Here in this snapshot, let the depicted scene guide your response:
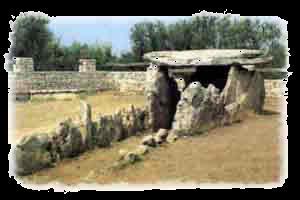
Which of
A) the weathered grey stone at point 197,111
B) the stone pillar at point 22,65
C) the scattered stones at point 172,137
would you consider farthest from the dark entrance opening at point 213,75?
the stone pillar at point 22,65

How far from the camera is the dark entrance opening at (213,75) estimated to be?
1512cm

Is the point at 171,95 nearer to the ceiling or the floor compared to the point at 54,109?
nearer to the ceiling

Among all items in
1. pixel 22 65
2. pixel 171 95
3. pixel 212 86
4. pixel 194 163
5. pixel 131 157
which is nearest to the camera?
pixel 194 163

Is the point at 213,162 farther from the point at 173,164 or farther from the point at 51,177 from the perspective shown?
the point at 51,177

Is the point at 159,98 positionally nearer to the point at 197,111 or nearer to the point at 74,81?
the point at 197,111

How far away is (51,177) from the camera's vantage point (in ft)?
31.2

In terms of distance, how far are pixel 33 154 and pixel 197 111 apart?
413 cm

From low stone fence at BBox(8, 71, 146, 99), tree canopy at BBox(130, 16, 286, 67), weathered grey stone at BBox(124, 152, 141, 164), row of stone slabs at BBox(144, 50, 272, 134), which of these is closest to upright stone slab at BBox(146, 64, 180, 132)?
row of stone slabs at BBox(144, 50, 272, 134)

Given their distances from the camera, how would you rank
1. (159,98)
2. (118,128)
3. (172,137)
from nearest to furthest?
(172,137), (118,128), (159,98)

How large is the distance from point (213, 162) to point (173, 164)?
71 centimetres

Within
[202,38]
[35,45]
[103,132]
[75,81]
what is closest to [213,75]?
[202,38]

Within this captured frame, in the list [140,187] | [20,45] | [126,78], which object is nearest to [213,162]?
[140,187]

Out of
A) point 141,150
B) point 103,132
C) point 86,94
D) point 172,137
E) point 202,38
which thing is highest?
point 202,38

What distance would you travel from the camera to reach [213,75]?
15.4m
